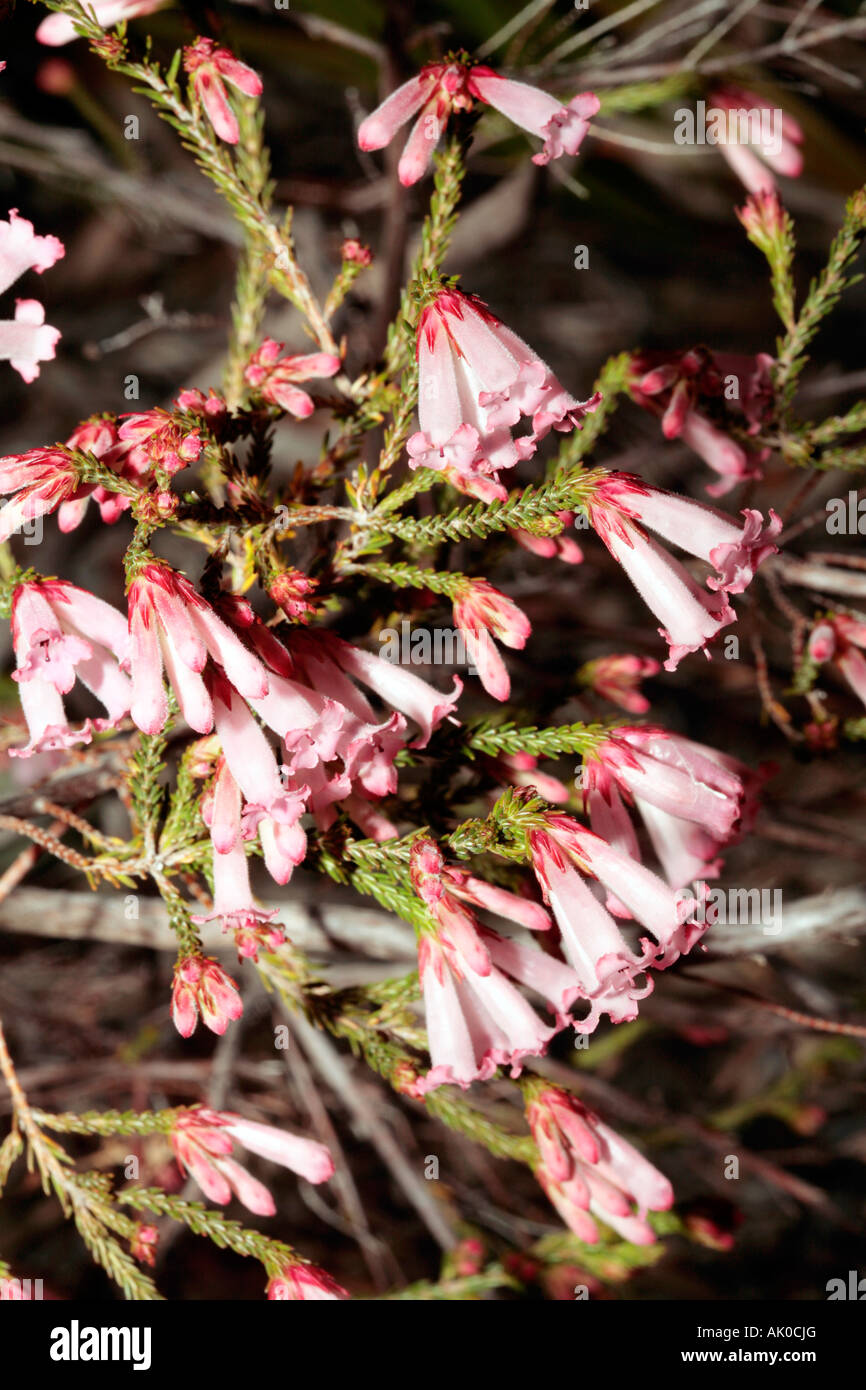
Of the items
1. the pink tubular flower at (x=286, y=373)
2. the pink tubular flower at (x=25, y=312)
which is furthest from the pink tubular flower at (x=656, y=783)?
the pink tubular flower at (x=25, y=312)

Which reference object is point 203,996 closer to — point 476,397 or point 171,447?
point 171,447

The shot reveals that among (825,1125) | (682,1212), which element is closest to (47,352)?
(682,1212)

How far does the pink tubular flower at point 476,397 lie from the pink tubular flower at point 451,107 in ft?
0.79

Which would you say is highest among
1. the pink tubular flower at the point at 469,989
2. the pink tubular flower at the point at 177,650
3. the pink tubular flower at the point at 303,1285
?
the pink tubular flower at the point at 177,650

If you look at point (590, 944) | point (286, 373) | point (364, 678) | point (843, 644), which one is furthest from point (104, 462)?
point (843, 644)

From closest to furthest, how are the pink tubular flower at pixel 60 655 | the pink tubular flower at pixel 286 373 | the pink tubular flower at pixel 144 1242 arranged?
the pink tubular flower at pixel 60 655 < the pink tubular flower at pixel 286 373 < the pink tubular flower at pixel 144 1242

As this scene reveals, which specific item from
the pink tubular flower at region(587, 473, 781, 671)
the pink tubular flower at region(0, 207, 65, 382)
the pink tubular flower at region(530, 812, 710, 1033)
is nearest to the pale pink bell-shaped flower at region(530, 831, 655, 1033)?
the pink tubular flower at region(530, 812, 710, 1033)

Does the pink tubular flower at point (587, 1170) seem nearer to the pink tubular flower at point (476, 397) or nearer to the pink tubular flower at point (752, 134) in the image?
the pink tubular flower at point (476, 397)

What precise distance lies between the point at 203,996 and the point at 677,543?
668 millimetres

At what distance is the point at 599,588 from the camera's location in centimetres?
330

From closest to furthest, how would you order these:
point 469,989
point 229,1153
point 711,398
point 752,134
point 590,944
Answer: point 590,944
point 469,989
point 229,1153
point 711,398
point 752,134

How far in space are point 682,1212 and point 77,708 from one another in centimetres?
153

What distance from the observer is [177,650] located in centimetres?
89

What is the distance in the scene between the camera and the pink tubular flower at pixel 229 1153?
120 centimetres
